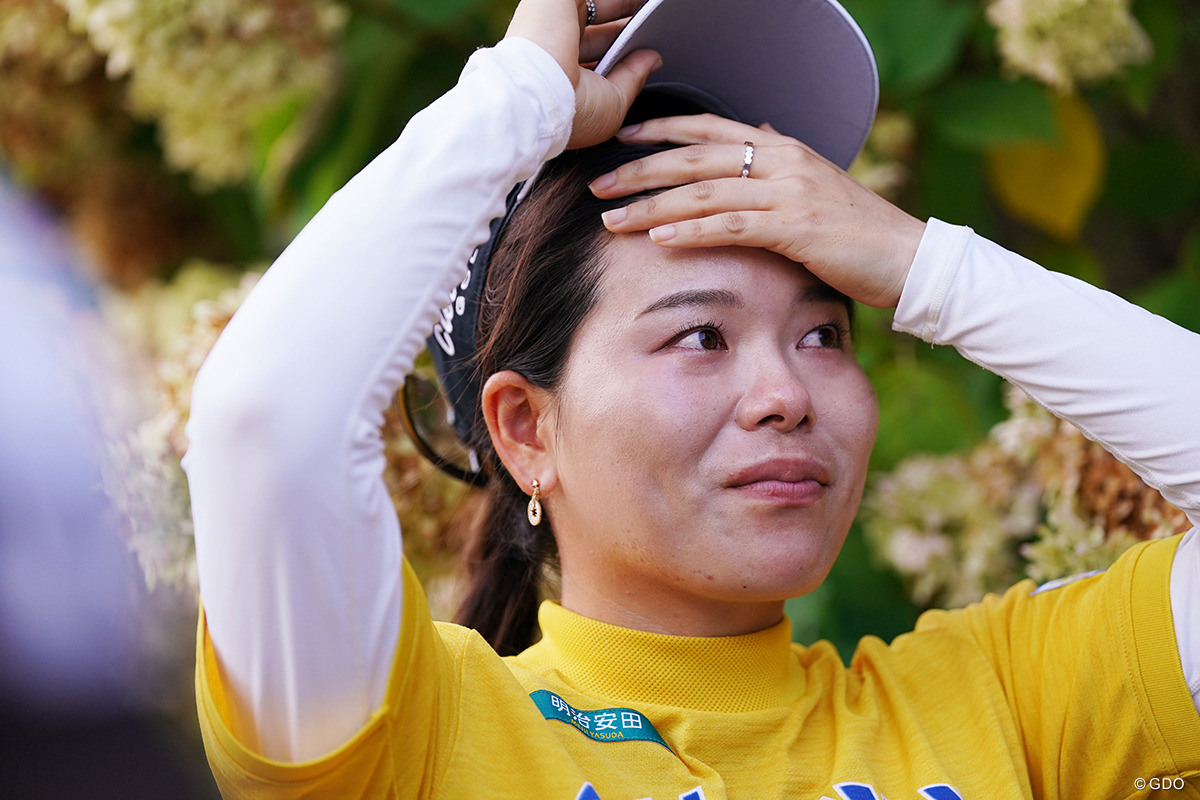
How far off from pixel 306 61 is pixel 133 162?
0.79 metres

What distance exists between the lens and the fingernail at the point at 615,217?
1.01m

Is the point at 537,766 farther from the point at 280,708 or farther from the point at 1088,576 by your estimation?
the point at 1088,576

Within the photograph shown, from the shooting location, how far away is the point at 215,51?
1.51 metres

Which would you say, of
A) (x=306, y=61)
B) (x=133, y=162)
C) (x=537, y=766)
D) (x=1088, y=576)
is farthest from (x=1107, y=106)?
(x=133, y=162)

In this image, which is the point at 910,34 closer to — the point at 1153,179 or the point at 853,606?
the point at 1153,179

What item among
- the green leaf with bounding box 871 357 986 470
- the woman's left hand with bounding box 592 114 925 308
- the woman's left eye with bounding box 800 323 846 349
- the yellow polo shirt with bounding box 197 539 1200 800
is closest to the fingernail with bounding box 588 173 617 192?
the woman's left hand with bounding box 592 114 925 308

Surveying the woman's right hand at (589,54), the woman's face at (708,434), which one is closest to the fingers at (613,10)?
the woman's right hand at (589,54)

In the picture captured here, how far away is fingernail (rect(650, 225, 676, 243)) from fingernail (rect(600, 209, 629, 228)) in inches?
1.3

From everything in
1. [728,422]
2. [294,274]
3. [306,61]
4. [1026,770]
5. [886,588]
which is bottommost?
[886,588]

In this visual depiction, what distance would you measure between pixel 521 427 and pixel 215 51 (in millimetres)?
778

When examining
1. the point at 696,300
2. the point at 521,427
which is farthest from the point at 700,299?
the point at 521,427

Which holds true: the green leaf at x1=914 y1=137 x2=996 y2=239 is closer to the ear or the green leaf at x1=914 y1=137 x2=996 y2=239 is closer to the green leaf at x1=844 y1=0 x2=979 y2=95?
the green leaf at x1=844 y1=0 x2=979 y2=95

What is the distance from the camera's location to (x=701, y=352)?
98 centimetres

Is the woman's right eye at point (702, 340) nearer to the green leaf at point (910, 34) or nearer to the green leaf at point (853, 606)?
the green leaf at point (853, 606)
